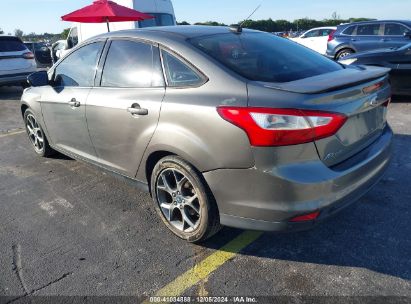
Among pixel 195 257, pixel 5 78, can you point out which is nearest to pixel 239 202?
pixel 195 257

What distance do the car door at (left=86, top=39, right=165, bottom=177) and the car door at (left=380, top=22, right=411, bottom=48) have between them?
1042cm

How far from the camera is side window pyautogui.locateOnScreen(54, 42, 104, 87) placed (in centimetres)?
372

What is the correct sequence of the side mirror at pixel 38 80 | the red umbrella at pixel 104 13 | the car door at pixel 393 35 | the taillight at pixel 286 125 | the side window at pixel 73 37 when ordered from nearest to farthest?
the taillight at pixel 286 125, the side mirror at pixel 38 80, the red umbrella at pixel 104 13, the car door at pixel 393 35, the side window at pixel 73 37

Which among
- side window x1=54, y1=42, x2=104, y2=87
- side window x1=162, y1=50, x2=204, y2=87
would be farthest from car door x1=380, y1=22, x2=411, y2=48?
side window x1=162, y1=50, x2=204, y2=87

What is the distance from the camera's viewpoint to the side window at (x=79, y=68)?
3717 mm

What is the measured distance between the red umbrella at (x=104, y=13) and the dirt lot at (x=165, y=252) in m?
6.45

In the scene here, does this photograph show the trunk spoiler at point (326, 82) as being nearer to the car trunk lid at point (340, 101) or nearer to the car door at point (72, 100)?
the car trunk lid at point (340, 101)

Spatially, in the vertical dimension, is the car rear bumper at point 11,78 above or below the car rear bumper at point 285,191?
below

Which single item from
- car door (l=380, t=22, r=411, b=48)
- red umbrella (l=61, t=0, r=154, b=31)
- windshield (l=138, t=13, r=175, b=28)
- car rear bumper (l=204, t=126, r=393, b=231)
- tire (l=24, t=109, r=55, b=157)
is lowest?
tire (l=24, t=109, r=55, b=157)

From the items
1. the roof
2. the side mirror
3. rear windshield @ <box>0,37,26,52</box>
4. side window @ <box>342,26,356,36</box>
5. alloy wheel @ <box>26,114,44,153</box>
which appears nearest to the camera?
the roof

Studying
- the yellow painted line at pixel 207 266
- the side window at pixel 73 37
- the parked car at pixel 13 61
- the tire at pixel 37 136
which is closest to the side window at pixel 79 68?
the tire at pixel 37 136

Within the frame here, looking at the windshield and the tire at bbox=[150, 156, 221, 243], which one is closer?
the tire at bbox=[150, 156, 221, 243]

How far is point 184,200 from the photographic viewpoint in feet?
9.51

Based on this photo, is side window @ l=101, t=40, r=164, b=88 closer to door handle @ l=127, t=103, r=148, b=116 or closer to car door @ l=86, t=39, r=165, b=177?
car door @ l=86, t=39, r=165, b=177
